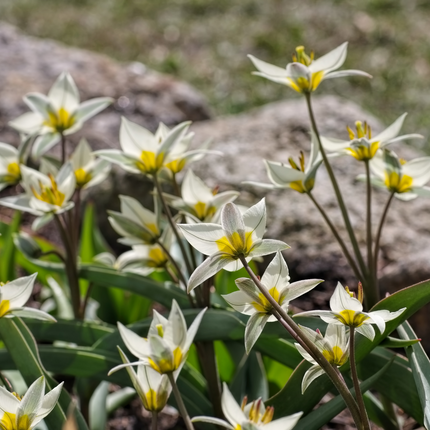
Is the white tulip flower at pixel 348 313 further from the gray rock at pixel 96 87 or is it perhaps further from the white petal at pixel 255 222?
the gray rock at pixel 96 87

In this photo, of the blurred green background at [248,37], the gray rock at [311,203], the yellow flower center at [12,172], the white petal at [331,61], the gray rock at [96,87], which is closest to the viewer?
the white petal at [331,61]

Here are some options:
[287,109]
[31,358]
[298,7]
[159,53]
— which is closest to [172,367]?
[31,358]

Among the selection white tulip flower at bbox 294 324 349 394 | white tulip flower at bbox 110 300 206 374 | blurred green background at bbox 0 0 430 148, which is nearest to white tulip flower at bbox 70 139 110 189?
white tulip flower at bbox 110 300 206 374

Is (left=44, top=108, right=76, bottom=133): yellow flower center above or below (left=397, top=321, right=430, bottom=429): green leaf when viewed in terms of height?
above

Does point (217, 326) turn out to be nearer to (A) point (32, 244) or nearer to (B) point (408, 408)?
(B) point (408, 408)

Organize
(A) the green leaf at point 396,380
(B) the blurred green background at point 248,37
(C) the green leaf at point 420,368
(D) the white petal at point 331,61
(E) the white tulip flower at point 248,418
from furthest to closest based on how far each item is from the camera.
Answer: (B) the blurred green background at point 248,37 < (D) the white petal at point 331,61 < (A) the green leaf at point 396,380 < (C) the green leaf at point 420,368 < (E) the white tulip flower at point 248,418

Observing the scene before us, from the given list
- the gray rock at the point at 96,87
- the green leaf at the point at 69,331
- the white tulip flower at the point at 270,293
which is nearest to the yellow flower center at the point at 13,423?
the white tulip flower at the point at 270,293

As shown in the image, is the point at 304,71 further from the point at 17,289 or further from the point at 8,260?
the point at 8,260

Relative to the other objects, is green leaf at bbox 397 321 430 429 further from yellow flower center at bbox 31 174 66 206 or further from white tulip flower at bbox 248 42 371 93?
yellow flower center at bbox 31 174 66 206
